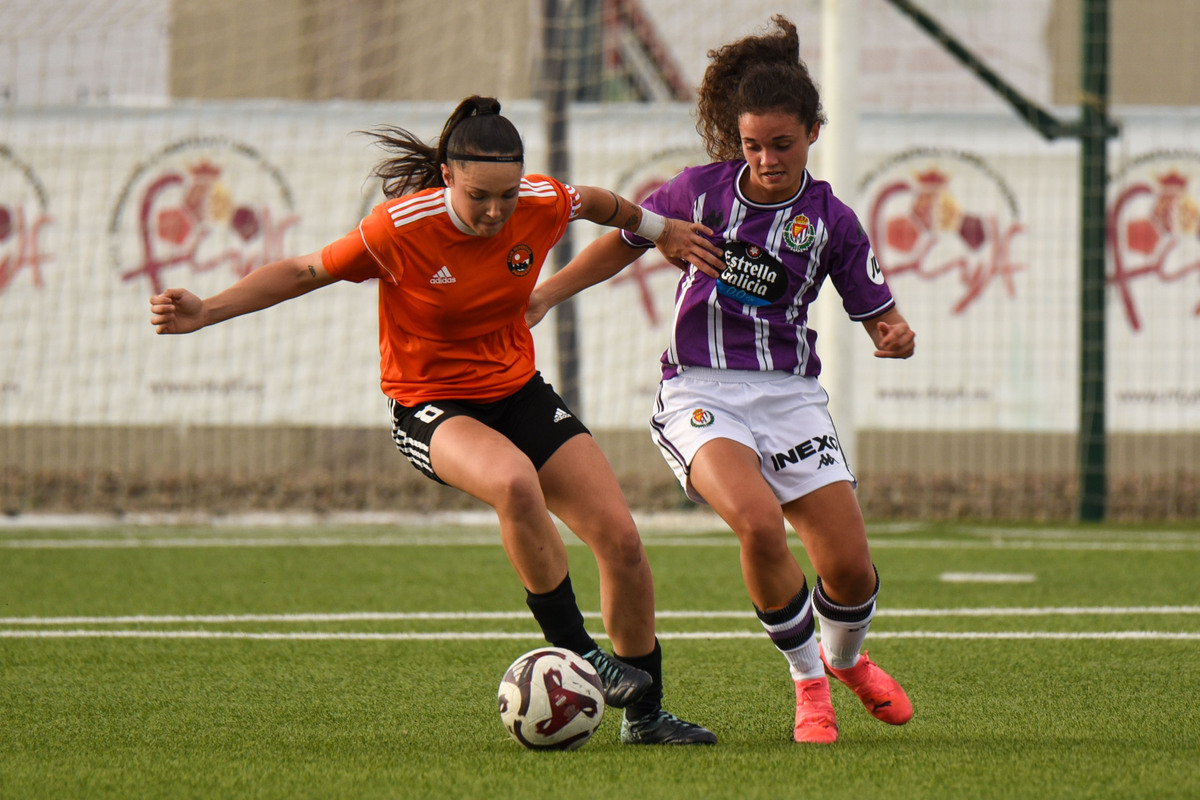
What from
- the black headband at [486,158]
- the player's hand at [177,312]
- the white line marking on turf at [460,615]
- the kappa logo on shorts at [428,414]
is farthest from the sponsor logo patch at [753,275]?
the white line marking on turf at [460,615]

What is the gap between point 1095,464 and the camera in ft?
32.4

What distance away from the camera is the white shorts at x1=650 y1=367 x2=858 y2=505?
3.91 meters

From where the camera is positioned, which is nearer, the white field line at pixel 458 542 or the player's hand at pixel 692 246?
the player's hand at pixel 692 246

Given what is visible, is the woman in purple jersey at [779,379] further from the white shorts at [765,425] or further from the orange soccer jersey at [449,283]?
the orange soccer jersey at [449,283]

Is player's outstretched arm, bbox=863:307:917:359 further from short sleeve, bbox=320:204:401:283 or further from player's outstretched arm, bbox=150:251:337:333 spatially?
player's outstretched arm, bbox=150:251:337:333

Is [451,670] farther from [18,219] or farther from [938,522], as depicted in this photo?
[18,219]

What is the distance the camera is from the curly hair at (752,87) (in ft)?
12.8

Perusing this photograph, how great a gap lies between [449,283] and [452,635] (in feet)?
6.48

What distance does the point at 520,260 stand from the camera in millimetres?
4039

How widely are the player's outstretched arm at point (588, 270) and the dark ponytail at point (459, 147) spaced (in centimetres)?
45

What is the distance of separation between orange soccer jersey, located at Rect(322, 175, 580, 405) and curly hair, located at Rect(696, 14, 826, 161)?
0.47 meters

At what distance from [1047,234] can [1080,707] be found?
6.90 m

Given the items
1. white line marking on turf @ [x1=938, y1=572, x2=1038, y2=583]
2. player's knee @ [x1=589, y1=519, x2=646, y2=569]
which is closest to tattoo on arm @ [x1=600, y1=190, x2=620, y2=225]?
player's knee @ [x1=589, y1=519, x2=646, y2=569]

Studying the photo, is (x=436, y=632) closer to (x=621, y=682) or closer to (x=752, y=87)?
(x=621, y=682)
